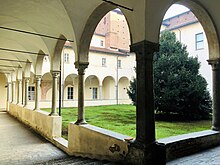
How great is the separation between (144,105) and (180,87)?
6678 millimetres

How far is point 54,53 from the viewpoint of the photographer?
8016 millimetres

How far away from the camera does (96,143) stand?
452cm

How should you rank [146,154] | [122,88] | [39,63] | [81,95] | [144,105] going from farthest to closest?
[122,88]
[39,63]
[81,95]
[144,105]
[146,154]

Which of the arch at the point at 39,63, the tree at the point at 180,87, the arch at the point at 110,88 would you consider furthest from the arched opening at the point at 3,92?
the tree at the point at 180,87

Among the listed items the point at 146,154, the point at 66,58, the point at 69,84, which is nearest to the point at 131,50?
the point at 146,154

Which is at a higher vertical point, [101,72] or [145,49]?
[101,72]

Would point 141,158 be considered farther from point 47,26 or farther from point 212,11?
point 47,26

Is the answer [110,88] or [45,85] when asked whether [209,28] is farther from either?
[110,88]

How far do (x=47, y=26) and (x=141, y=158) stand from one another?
18.8ft

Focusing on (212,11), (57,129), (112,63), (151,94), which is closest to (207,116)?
(212,11)

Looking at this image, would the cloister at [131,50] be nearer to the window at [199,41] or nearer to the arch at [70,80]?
the window at [199,41]

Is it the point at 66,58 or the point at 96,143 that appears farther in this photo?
the point at 66,58

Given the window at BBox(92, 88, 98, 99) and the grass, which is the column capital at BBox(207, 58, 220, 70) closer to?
the grass

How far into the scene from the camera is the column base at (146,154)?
3008mm
